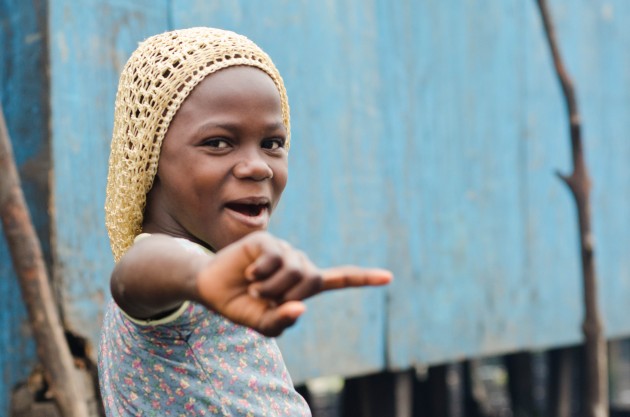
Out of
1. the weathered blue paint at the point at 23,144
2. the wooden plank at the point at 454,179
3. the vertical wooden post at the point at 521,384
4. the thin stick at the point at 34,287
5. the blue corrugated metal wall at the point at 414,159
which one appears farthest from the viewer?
the vertical wooden post at the point at 521,384

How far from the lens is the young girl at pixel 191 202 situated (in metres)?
1.51

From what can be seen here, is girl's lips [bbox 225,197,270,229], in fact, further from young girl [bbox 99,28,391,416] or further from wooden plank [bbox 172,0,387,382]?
wooden plank [bbox 172,0,387,382]

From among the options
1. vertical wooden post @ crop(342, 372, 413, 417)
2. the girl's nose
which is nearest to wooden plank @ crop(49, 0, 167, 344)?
the girl's nose

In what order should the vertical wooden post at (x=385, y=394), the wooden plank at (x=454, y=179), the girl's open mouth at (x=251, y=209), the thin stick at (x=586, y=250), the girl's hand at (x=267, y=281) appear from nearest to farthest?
the girl's hand at (x=267, y=281)
the girl's open mouth at (x=251, y=209)
the thin stick at (x=586, y=250)
the wooden plank at (x=454, y=179)
the vertical wooden post at (x=385, y=394)

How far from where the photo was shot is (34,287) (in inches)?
105

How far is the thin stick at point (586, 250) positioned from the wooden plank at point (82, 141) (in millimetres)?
2191

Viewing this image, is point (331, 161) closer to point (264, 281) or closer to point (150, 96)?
point (150, 96)

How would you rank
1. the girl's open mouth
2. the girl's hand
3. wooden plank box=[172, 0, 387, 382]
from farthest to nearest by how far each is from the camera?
1. wooden plank box=[172, 0, 387, 382]
2. the girl's open mouth
3. the girl's hand

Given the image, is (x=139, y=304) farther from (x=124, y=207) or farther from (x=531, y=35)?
(x=531, y=35)

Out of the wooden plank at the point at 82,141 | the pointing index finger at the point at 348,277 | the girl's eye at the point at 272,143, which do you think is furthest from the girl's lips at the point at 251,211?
the wooden plank at the point at 82,141

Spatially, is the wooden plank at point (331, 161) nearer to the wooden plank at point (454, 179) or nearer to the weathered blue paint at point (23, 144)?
the wooden plank at point (454, 179)

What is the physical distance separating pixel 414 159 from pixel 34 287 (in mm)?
2719

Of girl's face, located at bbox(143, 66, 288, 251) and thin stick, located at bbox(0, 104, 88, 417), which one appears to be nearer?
girl's face, located at bbox(143, 66, 288, 251)

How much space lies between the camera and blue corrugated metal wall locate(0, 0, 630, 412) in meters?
3.08
